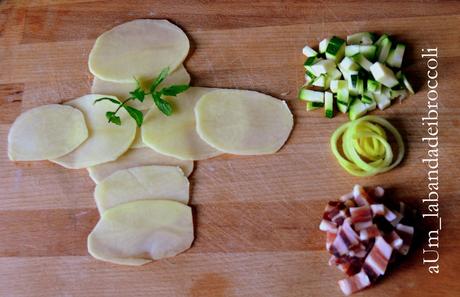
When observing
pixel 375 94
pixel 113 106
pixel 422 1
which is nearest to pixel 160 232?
pixel 113 106

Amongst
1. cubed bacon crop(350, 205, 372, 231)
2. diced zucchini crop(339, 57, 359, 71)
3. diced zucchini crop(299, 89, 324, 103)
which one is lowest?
cubed bacon crop(350, 205, 372, 231)

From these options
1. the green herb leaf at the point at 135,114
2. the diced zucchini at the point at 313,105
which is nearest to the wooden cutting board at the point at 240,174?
the diced zucchini at the point at 313,105

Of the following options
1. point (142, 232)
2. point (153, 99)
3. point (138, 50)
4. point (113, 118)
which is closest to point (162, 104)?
point (153, 99)

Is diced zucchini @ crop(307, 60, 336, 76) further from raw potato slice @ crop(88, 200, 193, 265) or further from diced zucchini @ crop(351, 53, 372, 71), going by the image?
raw potato slice @ crop(88, 200, 193, 265)

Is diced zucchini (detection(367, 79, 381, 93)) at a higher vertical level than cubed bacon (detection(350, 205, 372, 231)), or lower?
higher

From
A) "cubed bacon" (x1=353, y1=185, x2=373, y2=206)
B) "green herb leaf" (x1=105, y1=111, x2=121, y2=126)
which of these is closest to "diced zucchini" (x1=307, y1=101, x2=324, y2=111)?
"cubed bacon" (x1=353, y1=185, x2=373, y2=206)

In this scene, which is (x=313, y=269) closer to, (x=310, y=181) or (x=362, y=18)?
(x=310, y=181)

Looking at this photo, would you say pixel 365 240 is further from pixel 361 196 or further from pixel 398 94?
pixel 398 94
